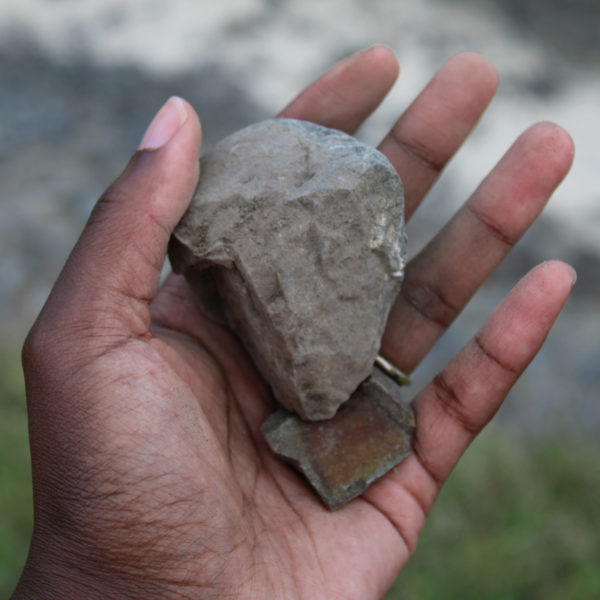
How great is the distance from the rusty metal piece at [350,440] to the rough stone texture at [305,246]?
0.08 m

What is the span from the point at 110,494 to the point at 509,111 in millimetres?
4325

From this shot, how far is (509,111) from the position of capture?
5016mm

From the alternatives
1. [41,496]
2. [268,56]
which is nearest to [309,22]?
[268,56]

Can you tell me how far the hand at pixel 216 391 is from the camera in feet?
5.67

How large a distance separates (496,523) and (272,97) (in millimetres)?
3620

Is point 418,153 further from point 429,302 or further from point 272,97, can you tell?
point 272,97

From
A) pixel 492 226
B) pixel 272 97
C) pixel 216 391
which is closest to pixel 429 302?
pixel 492 226

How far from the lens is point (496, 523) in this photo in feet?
9.65

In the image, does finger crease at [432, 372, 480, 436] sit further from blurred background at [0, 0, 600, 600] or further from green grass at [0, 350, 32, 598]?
green grass at [0, 350, 32, 598]

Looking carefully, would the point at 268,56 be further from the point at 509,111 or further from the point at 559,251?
the point at 559,251

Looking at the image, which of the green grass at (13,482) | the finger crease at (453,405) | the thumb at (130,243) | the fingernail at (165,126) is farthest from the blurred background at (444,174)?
the fingernail at (165,126)

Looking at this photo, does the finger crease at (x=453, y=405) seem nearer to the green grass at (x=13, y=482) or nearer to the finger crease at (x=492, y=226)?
the finger crease at (x=492, y=226)

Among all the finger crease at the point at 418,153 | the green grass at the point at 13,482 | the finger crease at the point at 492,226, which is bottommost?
the green grass at the point at 13,482

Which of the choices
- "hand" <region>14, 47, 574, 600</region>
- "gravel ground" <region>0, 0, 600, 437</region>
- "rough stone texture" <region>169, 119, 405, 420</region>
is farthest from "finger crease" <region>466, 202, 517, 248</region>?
"gravel ground" <region>0, 0, 600, 437</region>
